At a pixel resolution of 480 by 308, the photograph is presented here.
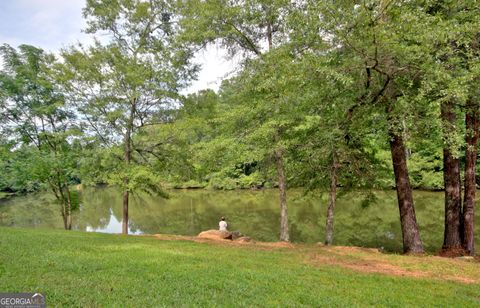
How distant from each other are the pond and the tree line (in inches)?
103

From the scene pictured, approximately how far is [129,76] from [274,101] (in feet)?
19.1

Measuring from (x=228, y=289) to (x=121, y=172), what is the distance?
8.70m

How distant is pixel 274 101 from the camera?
35.7 ft

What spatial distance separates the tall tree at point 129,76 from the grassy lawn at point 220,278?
5.29m

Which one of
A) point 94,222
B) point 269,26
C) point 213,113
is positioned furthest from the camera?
point 94,222

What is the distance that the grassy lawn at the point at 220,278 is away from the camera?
201 inches

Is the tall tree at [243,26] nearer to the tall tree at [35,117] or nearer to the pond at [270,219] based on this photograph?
the pond at [270,219]

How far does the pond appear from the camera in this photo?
685 inches

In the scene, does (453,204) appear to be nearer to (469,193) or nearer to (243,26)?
(469,193)

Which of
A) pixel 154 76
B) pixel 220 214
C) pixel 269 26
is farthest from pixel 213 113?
pixel 220 214

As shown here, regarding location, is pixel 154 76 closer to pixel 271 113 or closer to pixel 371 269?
pixel 271 113

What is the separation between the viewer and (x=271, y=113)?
1130 centimetres

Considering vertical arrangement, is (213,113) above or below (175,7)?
below

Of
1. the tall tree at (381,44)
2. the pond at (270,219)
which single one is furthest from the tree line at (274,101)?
the pond at (270,219)
